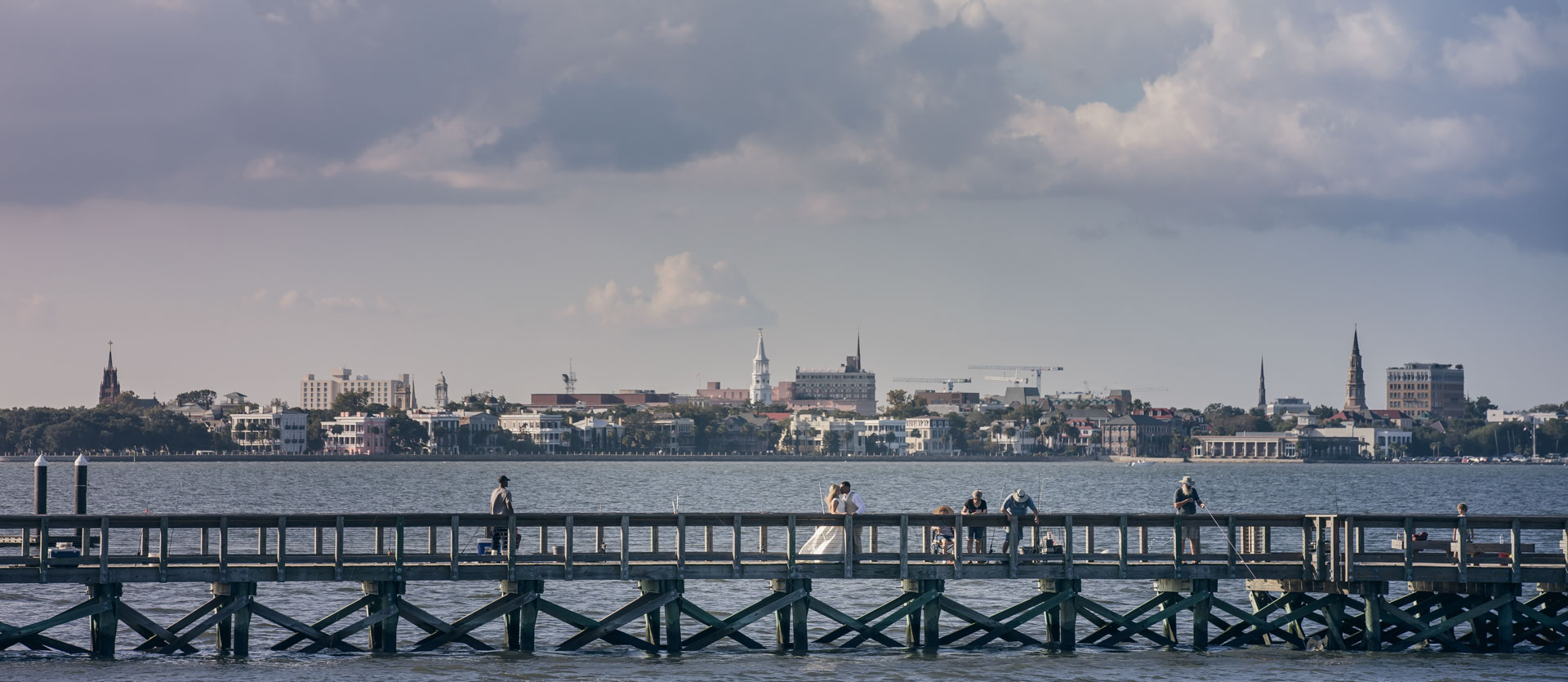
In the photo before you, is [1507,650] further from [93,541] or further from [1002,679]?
[93,541]

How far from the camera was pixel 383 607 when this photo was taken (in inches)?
1271

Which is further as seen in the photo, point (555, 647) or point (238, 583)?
point (555, 647)

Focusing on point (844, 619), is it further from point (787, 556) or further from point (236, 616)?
point (236, 616)

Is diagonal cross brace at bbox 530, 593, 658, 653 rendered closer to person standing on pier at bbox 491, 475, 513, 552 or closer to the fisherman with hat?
person standing on pier at bbox 491, 475, 513, 552

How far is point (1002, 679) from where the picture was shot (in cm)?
3117

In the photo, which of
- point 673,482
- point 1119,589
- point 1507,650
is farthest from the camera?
point 673,482

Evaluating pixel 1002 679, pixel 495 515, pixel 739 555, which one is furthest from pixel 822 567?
pixel 495 515

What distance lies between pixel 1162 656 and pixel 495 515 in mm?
12007

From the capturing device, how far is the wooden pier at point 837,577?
104ft

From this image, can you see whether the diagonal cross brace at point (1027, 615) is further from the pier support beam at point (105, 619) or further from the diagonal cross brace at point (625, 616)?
the pier support beam at point (105, 619)

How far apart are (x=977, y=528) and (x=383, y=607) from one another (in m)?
10.6

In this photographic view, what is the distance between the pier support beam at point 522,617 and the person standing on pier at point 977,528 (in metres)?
7.70

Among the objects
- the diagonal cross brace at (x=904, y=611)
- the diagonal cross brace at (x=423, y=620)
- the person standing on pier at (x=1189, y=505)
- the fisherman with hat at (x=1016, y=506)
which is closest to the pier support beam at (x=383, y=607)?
the diagonal cross brace at (x=423, y=620)

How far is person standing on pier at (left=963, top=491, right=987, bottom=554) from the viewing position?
1340 inches
